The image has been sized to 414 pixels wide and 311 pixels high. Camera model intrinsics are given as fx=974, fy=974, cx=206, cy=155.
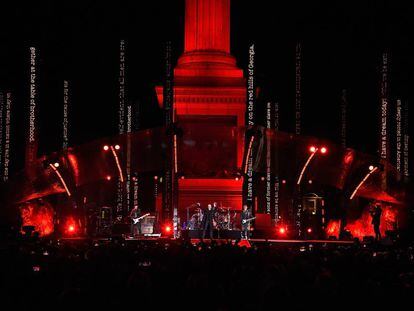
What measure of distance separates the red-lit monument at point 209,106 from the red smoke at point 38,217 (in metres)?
6.92

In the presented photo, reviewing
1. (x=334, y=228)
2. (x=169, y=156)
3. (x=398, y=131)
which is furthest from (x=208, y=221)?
(x=398, y=131)

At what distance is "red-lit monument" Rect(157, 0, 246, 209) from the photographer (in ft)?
159

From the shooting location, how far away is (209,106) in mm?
49656

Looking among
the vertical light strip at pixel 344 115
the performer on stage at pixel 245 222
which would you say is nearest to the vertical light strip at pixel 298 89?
the vertical light strip at pixel 344 115

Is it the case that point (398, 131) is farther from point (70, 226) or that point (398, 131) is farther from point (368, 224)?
point (70, 226)

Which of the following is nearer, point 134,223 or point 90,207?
point 134,223

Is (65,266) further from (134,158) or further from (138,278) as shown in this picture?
(134,158)

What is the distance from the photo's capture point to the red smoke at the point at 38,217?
44125mm

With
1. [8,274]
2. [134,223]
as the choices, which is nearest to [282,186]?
[134,223]

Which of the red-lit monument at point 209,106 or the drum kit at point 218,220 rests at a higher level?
the red-lit monument at point 209,106

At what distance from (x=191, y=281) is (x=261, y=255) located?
741cm

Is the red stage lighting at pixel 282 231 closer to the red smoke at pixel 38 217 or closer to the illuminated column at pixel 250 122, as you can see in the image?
the illuminated column at pixel 250 122

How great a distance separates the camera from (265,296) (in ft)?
39.0

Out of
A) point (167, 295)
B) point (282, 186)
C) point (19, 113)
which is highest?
point (19, 113)
